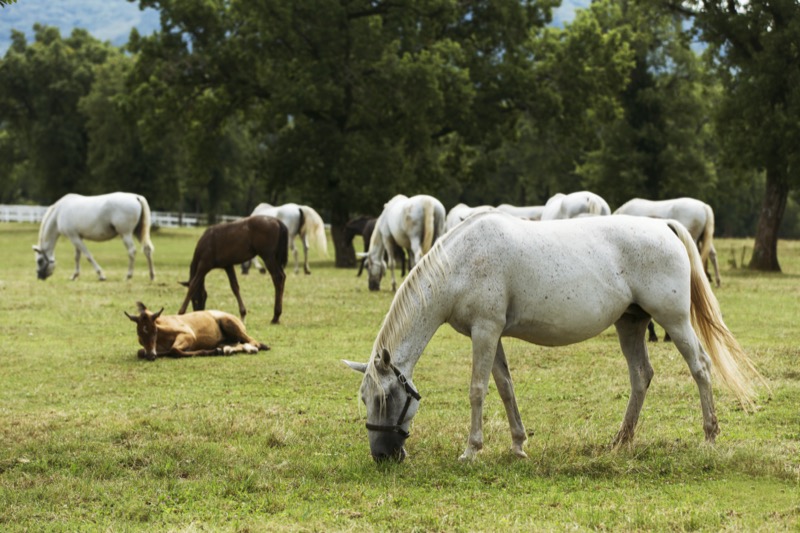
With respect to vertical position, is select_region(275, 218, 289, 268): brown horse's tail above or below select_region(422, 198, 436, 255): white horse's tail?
below

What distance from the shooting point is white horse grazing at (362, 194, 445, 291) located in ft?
68.7

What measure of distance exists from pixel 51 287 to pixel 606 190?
32029mm

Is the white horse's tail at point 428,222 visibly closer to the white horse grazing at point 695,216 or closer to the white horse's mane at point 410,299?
the white horse grazing at point 695,216

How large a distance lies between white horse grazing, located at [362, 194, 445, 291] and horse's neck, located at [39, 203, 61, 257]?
8732 mm

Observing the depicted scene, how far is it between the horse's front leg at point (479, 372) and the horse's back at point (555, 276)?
0.39ft

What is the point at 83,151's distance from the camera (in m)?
59.3

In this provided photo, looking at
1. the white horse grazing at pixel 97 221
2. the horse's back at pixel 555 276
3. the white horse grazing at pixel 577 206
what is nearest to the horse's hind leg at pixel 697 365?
the horse's back at pixel 555 276

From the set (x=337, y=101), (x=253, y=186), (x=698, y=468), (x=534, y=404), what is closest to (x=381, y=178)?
(x=337, y=101)

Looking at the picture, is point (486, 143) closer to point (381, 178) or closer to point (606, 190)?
point (381, 178)

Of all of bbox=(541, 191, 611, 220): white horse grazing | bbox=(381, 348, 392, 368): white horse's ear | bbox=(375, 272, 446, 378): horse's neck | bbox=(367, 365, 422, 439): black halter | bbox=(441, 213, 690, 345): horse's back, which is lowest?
bbox=(367, 365, 422, 439): black halter

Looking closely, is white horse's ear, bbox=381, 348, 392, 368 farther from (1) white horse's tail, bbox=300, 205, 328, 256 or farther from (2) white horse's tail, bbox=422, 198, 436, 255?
(1) white horse's tail, bbox=300, 205, 328, 256

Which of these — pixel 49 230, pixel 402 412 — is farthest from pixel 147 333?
pixel 49 230

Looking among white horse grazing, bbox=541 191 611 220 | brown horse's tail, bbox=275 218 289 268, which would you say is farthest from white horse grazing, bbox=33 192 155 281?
white horse grazing, bbox=541 191 611 220

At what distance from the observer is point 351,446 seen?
7375mm
